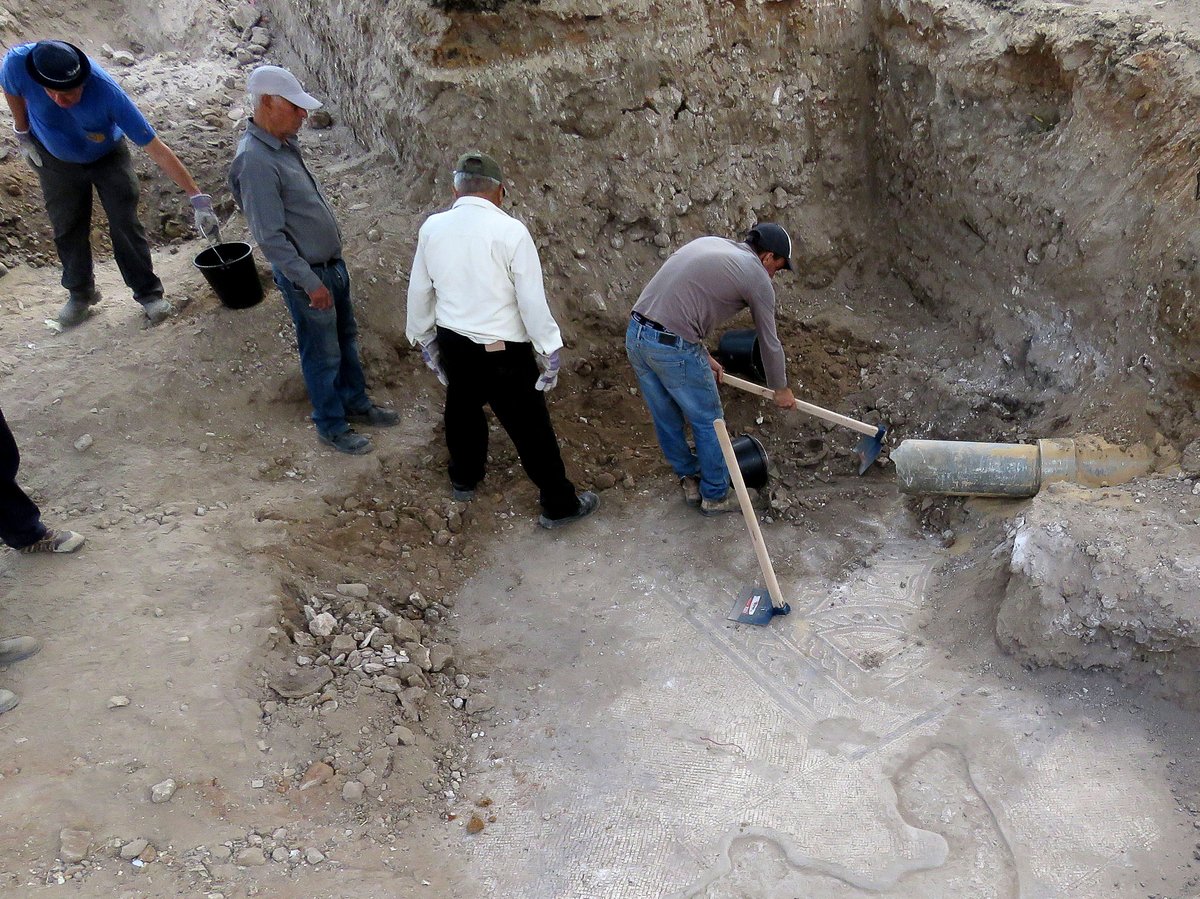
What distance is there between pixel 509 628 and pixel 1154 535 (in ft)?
9.83

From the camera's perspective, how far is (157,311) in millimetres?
5547

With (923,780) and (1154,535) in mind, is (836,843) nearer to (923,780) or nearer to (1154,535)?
(923,780)

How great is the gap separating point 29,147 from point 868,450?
534 cm

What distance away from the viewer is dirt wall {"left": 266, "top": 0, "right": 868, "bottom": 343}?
18.3 ft

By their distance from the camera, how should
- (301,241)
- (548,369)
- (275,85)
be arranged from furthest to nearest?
(301,241) → (548,369) → (275,85)

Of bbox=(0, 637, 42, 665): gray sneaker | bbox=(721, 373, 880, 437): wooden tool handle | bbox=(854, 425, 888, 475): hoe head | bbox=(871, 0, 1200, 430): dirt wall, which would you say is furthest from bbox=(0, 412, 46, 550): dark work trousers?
bbox=(871, 0, 1200, 430): dirt wall

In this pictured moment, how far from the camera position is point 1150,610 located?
3.43m

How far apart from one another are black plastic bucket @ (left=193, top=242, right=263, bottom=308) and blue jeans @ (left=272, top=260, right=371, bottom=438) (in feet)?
2.17

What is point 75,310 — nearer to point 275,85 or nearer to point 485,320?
point 275,85

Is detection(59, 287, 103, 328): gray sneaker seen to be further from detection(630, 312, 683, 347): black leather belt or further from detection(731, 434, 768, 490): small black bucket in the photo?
detection(731, 434, 768, 490): small black bucket

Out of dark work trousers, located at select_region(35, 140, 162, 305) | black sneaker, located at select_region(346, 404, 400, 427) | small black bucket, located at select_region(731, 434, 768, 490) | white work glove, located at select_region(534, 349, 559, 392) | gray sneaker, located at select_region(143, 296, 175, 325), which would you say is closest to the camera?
white work glove, located at select_region(534, 349, 559, 392)

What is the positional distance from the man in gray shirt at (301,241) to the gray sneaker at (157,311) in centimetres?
142

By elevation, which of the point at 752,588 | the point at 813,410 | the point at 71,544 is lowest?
the point at 752,588

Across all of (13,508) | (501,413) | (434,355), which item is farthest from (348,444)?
(13,508)
